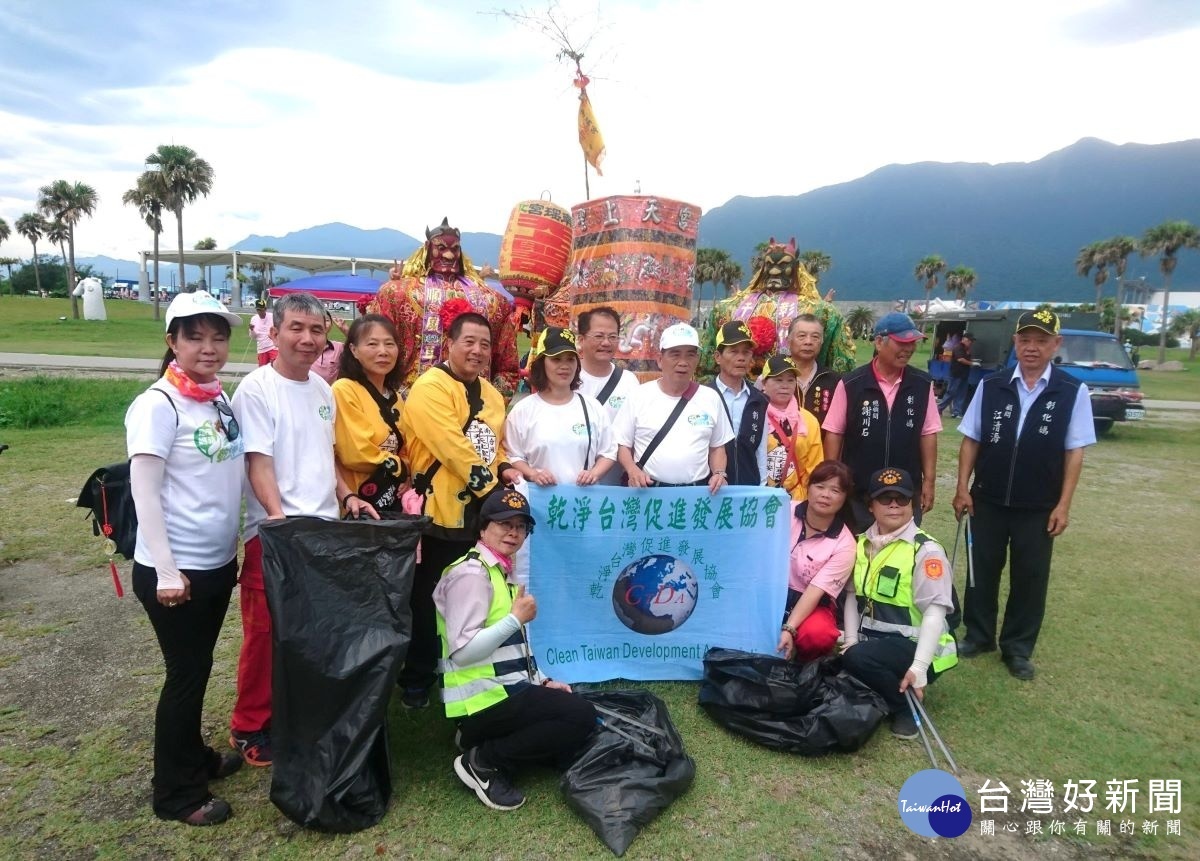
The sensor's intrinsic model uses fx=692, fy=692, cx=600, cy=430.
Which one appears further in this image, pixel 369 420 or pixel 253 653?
pixel 369 420

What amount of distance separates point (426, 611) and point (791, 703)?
1.68 meters

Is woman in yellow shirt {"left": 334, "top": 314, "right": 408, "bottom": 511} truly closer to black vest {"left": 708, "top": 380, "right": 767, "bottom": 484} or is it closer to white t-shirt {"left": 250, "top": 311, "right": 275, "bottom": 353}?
black vest {"left": 708, "top": 380, "right": 767, "bottom": 484}

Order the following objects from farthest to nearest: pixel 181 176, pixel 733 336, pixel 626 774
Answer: pixel 181 176, pixel 733 336, pixel 626 774

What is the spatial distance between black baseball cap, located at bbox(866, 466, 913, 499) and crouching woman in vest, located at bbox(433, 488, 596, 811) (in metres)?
1.64

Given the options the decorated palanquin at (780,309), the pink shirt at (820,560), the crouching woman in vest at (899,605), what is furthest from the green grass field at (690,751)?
the decorated palanquin at (780,309)

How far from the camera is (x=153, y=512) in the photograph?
216 cm

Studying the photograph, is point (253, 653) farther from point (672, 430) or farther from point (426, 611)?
point (672, 430)

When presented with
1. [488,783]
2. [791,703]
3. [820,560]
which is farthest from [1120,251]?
[488,783]

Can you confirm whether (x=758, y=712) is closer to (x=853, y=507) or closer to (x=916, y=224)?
(x=853, y=507)

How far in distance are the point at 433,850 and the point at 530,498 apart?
56.1 inches

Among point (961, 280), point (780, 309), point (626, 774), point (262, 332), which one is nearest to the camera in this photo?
point (626, 774)

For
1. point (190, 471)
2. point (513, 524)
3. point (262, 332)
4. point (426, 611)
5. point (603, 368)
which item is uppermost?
point (262, 332)

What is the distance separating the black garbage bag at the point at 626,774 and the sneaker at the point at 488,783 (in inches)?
7.9

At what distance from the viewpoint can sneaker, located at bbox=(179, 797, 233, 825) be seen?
239 cm
